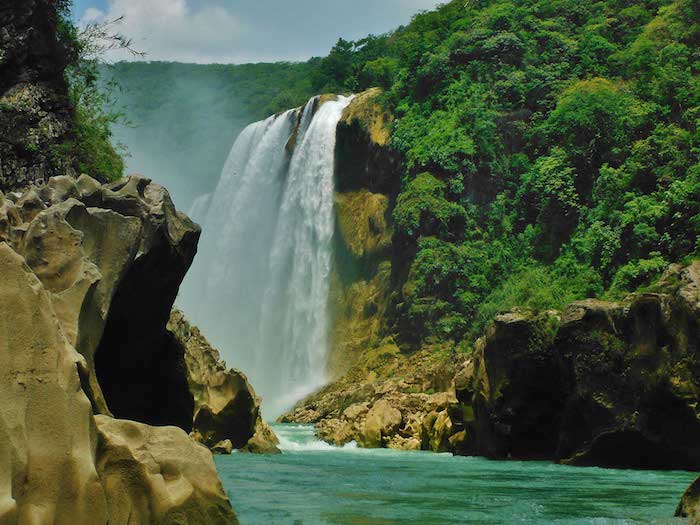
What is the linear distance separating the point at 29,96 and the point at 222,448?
32.3ft

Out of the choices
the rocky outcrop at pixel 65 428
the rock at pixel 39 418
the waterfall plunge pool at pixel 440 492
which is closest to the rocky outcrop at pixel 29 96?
the waterfall plunge pool at pixel 440 492

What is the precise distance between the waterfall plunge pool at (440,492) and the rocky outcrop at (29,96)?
27.3 ft

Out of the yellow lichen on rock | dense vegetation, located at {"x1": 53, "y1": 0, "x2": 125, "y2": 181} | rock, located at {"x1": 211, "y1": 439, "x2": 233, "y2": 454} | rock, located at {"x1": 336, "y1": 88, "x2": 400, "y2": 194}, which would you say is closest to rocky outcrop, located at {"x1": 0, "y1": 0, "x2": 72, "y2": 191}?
dense vegetation, located at {"x1": 53, "y1": 0, "x2": 125, "y2": 181}

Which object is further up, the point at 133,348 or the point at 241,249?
the point at 241,249

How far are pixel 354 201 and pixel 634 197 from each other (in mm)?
20452

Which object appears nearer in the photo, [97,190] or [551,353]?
[97,190]

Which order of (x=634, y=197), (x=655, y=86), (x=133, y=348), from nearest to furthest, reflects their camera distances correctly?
1. (x=133, y=348)
2. (x=634, y=197)
3. (x=655, y=86)

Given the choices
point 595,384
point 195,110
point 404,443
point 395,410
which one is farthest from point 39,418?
point 195,110

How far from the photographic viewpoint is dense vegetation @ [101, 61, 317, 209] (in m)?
92.9

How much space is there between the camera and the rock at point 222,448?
876 inches

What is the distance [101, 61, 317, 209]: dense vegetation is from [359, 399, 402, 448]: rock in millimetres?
55850

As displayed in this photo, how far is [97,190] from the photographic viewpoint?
14.4 m

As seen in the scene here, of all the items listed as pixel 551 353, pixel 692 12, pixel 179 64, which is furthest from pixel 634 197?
pixel 179 64

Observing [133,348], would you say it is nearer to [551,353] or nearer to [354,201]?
[551,353]
